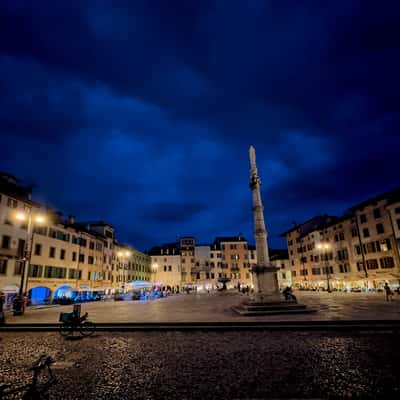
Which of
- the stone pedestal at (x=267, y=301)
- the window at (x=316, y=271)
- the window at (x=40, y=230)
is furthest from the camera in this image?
the window at (x=316, y=271)

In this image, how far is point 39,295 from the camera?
33.2 m

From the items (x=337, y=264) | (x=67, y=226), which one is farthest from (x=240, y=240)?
(x=67, y=226)

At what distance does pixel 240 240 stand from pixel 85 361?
72808 millimetres

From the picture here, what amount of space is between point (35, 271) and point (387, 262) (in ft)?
151

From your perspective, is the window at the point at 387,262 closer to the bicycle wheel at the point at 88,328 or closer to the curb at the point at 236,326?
the curb at the point at 236,326

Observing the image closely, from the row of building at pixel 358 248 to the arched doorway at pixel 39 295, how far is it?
117 feet

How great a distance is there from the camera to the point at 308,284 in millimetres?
57469

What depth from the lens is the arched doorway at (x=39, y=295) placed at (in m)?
30.9

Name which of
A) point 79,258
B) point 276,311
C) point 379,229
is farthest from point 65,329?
point 379,229

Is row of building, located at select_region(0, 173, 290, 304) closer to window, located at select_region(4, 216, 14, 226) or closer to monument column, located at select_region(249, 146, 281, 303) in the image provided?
window, located at select_region(4, 216, 14, 226)

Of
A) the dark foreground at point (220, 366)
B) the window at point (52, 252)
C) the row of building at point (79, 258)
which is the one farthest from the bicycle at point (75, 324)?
the window at point (52, 252)

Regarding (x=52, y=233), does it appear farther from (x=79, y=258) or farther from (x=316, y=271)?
(x=316, y=271)

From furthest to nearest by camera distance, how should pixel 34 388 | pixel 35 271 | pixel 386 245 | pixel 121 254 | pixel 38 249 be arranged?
1. pixel 121 254
2. pixel 386 245
3. pixel 38 249
4. pixel 35 271
5. pixel 34 388

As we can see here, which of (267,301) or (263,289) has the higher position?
(263,289)
